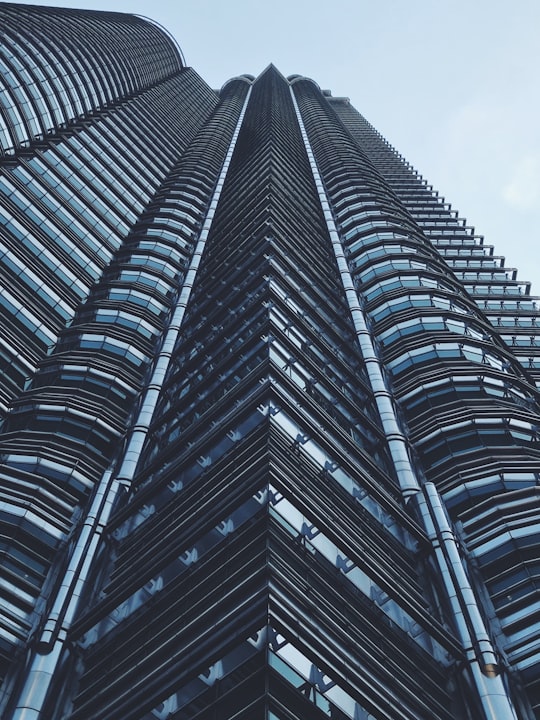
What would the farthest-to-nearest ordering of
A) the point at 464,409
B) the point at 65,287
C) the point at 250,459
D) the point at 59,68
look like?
the point at 59,68 → the point at 65,287 → the point at 464,409 → the point at 250,459

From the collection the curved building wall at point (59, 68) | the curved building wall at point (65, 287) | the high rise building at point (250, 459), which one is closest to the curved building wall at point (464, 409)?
the high rise building at point (250, 459)

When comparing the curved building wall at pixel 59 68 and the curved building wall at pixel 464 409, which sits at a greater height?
the curved building wall at pixel 59 68

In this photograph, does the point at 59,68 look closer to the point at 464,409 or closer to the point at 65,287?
the point at 65,287

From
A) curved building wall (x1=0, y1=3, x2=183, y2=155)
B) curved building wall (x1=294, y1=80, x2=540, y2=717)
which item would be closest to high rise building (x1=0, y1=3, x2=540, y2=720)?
curved building wall (x1=294, y1=80, x2=540, y2=717)

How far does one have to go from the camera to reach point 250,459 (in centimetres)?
2666

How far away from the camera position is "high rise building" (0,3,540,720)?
832 inches

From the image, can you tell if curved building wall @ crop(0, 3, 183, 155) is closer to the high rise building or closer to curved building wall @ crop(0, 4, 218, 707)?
curved building wall @ crop(0, 4, 218, 707)

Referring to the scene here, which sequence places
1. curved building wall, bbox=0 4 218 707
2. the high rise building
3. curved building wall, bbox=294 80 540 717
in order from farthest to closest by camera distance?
curved building wall, bbox=0 4 218 707, curved building wall, bbox=294 80 540 717, the high rise building

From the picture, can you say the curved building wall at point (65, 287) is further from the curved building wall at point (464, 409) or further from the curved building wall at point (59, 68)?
the curved building wall at point (464, 409)

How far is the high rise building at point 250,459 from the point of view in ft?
69.4

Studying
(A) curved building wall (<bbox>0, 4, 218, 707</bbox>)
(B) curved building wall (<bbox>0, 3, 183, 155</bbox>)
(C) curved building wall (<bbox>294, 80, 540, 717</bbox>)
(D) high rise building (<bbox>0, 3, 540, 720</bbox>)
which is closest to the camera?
(D) high rise building (<bbox>0, 3, 540, 720</bbox>)

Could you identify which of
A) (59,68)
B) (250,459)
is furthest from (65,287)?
(59,68)

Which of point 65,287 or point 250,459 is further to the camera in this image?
point 65,287

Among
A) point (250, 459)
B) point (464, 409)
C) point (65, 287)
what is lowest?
point (250, 459)
